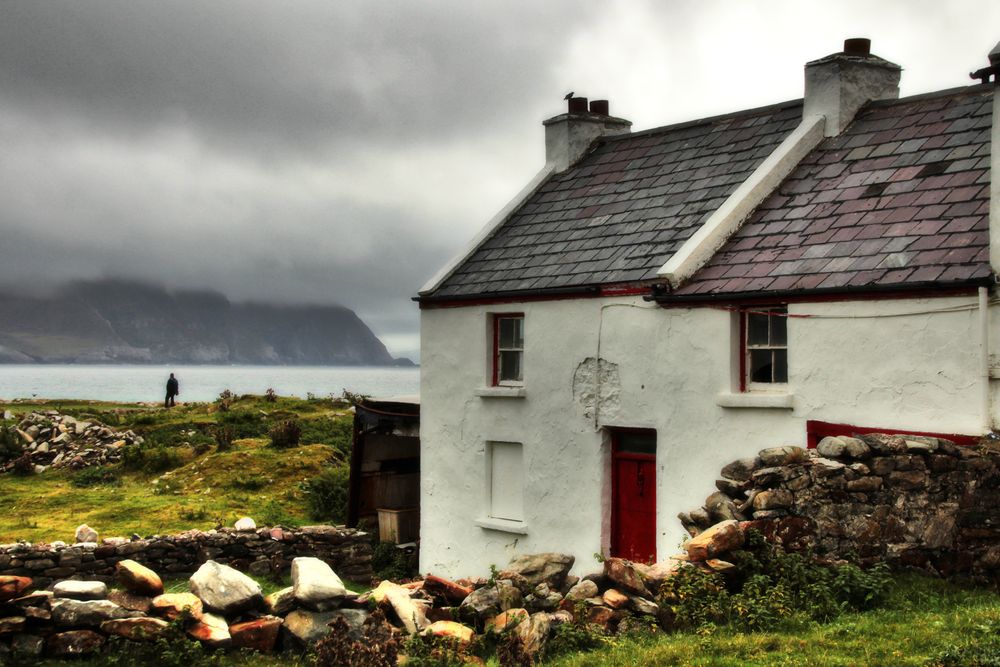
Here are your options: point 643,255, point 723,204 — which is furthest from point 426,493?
point 723,204

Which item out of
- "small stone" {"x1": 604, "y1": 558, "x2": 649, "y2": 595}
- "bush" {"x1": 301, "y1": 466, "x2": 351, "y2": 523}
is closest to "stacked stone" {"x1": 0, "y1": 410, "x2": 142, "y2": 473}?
"bush" {"x1": 301, "y1": 466, "x2": 351, "y2": 523}

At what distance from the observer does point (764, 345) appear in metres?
16.0

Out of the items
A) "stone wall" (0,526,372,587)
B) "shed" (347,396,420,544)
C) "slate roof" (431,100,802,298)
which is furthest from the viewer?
"shed" (347,396,420,544)

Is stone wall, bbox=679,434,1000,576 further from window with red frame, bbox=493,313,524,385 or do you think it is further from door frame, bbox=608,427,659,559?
window with red frame, bbox=493,313,524,385

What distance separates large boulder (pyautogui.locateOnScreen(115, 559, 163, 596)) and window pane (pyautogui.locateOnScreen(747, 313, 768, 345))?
954 centimetres

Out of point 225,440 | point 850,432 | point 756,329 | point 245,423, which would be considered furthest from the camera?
point 245,423

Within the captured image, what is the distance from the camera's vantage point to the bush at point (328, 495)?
79.7 ft

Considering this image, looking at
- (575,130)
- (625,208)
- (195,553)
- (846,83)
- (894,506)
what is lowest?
(195,553)

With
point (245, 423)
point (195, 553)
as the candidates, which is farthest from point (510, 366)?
point (245, 423)

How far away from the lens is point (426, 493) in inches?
840

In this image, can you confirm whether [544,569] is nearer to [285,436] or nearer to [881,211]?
[881,211]

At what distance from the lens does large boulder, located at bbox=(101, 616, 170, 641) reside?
10.3 metres

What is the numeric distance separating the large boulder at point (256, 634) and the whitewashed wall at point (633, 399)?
7.71 meters

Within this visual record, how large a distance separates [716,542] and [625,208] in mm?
9774
